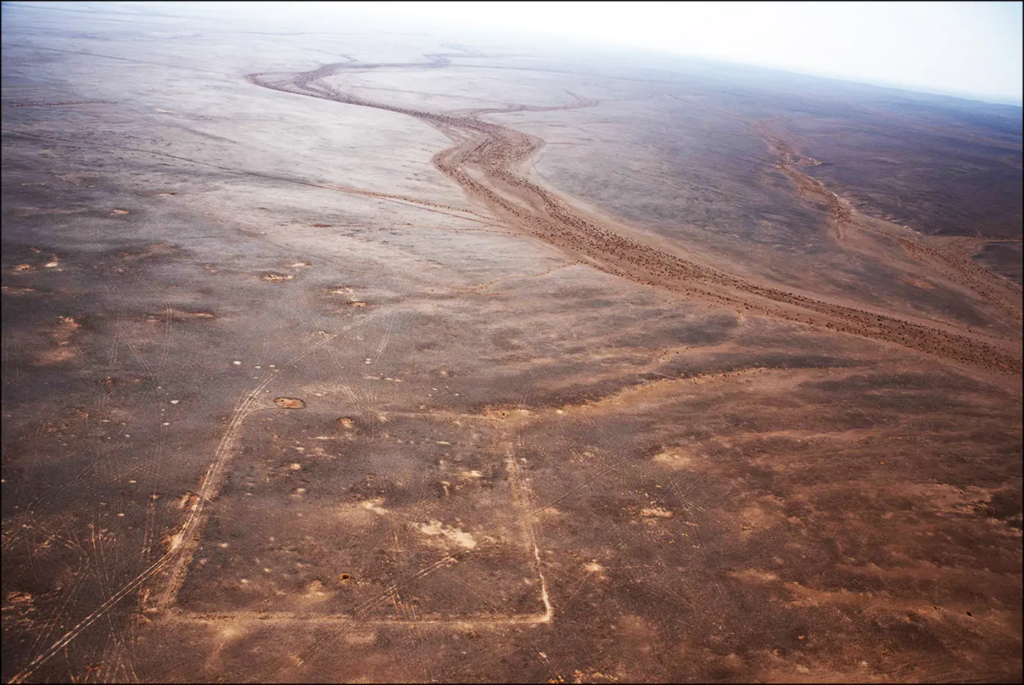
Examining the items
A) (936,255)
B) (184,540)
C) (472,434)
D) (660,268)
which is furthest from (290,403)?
(936,255)

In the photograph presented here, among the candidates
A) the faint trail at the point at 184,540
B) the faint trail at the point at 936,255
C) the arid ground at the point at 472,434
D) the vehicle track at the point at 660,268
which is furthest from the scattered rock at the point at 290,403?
the faint trail at the point at 936,255

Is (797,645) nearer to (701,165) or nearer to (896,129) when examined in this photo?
(701,165)

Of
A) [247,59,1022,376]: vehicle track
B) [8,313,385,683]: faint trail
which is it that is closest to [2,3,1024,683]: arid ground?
[8,313,385,683]: faint trail

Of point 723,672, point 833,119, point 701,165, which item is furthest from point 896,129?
point 723,672

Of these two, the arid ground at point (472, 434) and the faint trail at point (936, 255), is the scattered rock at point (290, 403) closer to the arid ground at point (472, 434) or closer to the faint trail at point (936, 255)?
the arid ground at point (472, 434)

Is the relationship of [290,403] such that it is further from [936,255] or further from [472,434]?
[936,255]

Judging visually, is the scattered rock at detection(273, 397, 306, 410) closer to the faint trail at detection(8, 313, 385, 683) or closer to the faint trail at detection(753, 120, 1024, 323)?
the faint trail at detection(8, 313, 385, 683)
